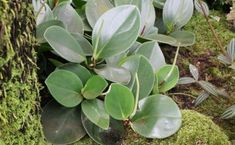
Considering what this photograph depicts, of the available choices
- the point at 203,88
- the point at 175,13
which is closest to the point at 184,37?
the point at 175,13

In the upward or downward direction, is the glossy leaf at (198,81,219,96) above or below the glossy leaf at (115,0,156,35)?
below

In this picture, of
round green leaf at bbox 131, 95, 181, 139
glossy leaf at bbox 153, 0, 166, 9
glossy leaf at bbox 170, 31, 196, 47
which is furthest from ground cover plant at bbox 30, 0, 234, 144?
glossy leaf at bbox 153, 0, 166, 9

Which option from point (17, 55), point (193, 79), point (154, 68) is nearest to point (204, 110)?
point (193, 79)

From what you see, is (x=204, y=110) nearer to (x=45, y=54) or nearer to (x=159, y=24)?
(x=159, y=24)

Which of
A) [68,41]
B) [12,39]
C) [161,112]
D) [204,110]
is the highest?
[12,39]

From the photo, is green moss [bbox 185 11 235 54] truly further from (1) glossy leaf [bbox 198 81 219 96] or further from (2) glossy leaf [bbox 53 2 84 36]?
(2) glossy leaf [bbox 53 2 84 36]
